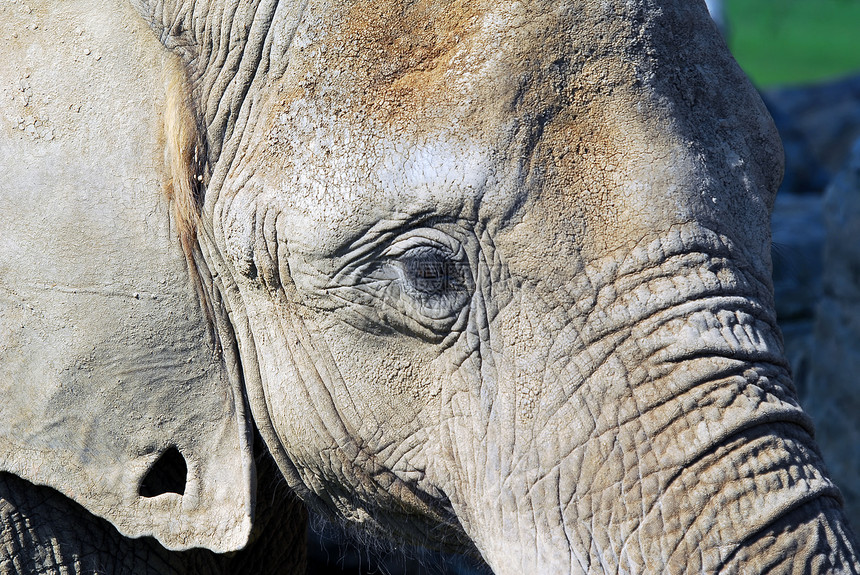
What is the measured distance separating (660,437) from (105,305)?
3.42 feet

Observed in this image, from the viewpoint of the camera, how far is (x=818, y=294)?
20.7ft

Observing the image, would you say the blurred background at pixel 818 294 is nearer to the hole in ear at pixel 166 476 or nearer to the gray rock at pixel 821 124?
the gray rock at pixel 821 124

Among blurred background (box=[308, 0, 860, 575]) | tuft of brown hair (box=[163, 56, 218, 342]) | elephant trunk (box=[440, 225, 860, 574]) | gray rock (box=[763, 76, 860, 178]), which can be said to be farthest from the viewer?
gray rock (box=[763, 76, 860, 178])

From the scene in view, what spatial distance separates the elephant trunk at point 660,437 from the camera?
1576mm

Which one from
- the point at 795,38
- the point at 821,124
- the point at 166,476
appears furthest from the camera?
the point at 795,38

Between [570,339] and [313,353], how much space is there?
1.60 ft

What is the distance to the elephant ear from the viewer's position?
1.96 m

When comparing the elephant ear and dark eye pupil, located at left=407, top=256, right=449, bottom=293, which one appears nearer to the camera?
dark eye pupil, located at left=407, top=256, right=449, bottom=293

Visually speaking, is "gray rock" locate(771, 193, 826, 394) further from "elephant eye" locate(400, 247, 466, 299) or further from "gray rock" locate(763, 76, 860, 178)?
"elephant eye" locate(400, 247, 466, 299)

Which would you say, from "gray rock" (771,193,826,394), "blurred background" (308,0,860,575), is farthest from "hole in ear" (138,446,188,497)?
"gray rock" (771,193,826,394)

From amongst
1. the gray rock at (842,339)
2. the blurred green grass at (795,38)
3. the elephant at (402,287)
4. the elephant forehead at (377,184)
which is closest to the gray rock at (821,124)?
the gray rock at (842,339)

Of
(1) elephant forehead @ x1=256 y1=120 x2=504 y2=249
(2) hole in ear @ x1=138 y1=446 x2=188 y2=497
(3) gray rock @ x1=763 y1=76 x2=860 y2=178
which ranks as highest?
(3) gray rock @ x1=763 y1=76 x2=860 y2=178

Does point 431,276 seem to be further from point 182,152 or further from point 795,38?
point 795,38

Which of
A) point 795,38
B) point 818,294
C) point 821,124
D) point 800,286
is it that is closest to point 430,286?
point 818,294
